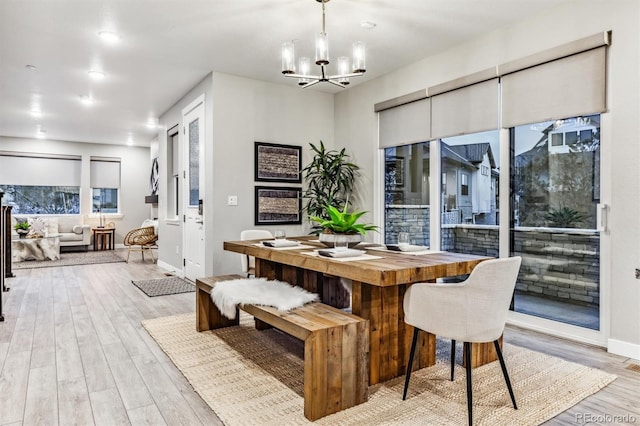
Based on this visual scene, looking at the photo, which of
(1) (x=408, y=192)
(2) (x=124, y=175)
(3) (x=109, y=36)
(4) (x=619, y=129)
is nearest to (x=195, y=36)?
(3) (x=109, y=36)

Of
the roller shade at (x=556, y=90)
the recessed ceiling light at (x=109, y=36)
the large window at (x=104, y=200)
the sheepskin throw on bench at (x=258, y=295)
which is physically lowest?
the sheepskin throw on bench at (x=258, y=295)

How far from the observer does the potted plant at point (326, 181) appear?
16.9 ft

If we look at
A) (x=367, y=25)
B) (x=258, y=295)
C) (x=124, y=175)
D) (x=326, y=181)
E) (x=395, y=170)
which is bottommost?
(x=258, y=295)

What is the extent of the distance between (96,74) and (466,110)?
165 inches

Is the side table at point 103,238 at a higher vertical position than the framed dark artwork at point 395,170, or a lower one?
lower

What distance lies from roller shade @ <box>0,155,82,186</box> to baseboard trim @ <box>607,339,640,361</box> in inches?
409

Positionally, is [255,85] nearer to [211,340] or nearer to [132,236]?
[211,340]

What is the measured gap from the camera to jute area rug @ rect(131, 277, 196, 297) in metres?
4.86

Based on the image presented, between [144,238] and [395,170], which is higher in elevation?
[395,170]

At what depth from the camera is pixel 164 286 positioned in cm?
521

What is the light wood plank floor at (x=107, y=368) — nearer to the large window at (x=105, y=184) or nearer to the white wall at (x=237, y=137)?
the white wall at (x=237, y=137)

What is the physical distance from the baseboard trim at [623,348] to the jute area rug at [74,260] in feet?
24.5

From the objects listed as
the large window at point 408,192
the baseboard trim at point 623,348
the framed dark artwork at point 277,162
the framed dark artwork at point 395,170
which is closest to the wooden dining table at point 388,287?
the baseboard trim at point 623,348

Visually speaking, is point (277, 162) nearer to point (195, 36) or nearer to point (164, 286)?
point (195, 36)
